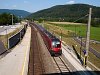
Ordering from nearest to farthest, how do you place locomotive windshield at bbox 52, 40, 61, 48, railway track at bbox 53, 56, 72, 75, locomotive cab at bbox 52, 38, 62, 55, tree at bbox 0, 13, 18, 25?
railway track at bbox 53, 56, 72, 75 < locomotive cab at bbox 52, 38, 62, 55 < locomotive windshield at bbox 52, 40, 61, 48 < tree at bbox 0, 13, 18, 25

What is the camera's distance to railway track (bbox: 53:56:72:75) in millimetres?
31578

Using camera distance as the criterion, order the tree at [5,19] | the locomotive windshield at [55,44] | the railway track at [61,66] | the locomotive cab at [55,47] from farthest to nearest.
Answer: the tree at [5,19] < the locomotive windshield at [55,44] < the locomotive cab at [55,47] < the railway track at [61,66]

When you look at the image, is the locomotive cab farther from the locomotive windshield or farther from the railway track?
the railway track

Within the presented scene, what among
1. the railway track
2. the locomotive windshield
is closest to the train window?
the locomotive windshield

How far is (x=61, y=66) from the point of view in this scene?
3575cm

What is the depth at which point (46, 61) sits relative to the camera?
39.7 metres

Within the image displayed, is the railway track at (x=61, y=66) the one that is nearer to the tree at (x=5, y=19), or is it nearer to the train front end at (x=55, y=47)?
the train front end at (x=55, y=47)

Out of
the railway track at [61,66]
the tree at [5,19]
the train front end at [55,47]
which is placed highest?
the tree at [5,19]

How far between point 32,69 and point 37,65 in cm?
302

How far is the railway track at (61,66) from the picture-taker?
3158cm

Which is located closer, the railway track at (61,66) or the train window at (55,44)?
the railway track at (61,66)

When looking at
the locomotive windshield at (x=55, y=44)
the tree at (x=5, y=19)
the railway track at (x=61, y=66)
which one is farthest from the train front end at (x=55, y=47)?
the tree at (x=5, y=19)

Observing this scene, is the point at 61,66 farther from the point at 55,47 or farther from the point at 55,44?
the point at 55,44

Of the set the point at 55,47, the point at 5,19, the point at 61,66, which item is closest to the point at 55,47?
the point at 55,47
